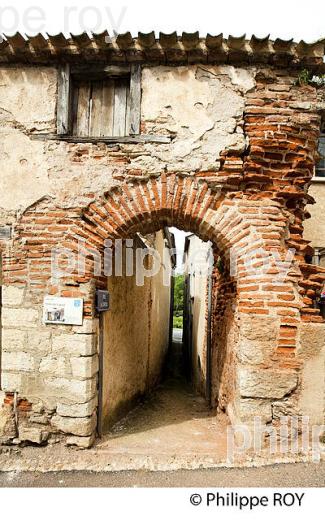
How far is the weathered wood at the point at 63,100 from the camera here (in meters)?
4.08

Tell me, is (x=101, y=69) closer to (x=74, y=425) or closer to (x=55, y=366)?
(x=55, y=366)

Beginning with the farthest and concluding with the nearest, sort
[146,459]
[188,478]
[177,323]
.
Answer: [177,323] → [146,459] → [188,478]

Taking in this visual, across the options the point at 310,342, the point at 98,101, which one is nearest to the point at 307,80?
the point at 98,101

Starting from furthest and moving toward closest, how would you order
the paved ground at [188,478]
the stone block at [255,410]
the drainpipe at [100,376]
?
the drainpipe at [100,376] < the stone block at [255,410] < the paved ground at [188,478]

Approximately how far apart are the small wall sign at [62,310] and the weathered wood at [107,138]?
191 cm

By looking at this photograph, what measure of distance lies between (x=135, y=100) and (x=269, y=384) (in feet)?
12.0

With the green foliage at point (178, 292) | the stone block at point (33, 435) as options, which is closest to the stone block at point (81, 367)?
the stone block at point (33, 435)

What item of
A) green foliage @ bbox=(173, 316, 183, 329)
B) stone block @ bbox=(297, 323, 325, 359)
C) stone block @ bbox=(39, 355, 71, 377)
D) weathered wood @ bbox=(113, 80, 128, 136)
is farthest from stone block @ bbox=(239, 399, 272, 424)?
green foliage @ bbox=(173, 316, 183, 329)

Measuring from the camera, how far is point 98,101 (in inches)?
169

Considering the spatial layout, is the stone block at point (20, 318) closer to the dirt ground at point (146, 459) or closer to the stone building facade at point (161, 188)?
the stone building facade at point (161, 188)

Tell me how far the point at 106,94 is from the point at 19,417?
13.4ft

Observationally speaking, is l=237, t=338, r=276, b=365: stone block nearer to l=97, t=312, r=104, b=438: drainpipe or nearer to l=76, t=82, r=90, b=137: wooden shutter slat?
l=97, t=312, r=104, b=438: drainpipe

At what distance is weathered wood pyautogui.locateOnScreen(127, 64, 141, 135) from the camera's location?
4.04 m

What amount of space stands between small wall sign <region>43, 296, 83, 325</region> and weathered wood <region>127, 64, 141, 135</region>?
2.14m
